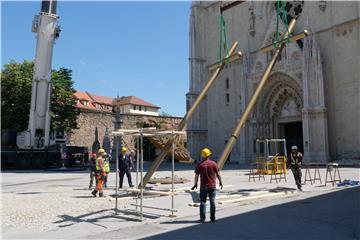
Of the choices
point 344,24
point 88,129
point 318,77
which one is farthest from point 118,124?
point 344,24

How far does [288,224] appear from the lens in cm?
777

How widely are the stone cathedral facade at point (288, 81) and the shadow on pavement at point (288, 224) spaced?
64.2 feet

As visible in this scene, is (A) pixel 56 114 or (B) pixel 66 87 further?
(B) pixel 66 87

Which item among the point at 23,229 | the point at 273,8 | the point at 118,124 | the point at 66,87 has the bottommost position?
the point at 23,229

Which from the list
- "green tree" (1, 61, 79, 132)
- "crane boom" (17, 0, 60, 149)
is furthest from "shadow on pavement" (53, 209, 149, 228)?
"green tree" (1, 61, 79, 132)

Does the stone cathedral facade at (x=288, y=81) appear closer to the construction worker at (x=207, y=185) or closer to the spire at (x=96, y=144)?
the spire at (x=96, y=144)

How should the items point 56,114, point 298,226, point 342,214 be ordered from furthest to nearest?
point 56,114, point 342,214, point 298,226

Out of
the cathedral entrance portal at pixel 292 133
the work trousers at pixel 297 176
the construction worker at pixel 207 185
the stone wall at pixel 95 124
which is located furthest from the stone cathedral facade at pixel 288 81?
the construction worker at pixel 207 185

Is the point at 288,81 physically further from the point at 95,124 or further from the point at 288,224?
the point at 95,124

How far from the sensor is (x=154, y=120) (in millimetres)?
60844

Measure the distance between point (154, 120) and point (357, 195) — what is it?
5026 centimetres

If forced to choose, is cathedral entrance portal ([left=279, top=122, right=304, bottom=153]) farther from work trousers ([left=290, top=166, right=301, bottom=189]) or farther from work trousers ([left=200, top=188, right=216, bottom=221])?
work trousers ([left=200, top=188, right=216, bottom=221])

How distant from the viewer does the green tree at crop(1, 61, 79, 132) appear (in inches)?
1558

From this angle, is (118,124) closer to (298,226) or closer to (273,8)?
(273,8)
